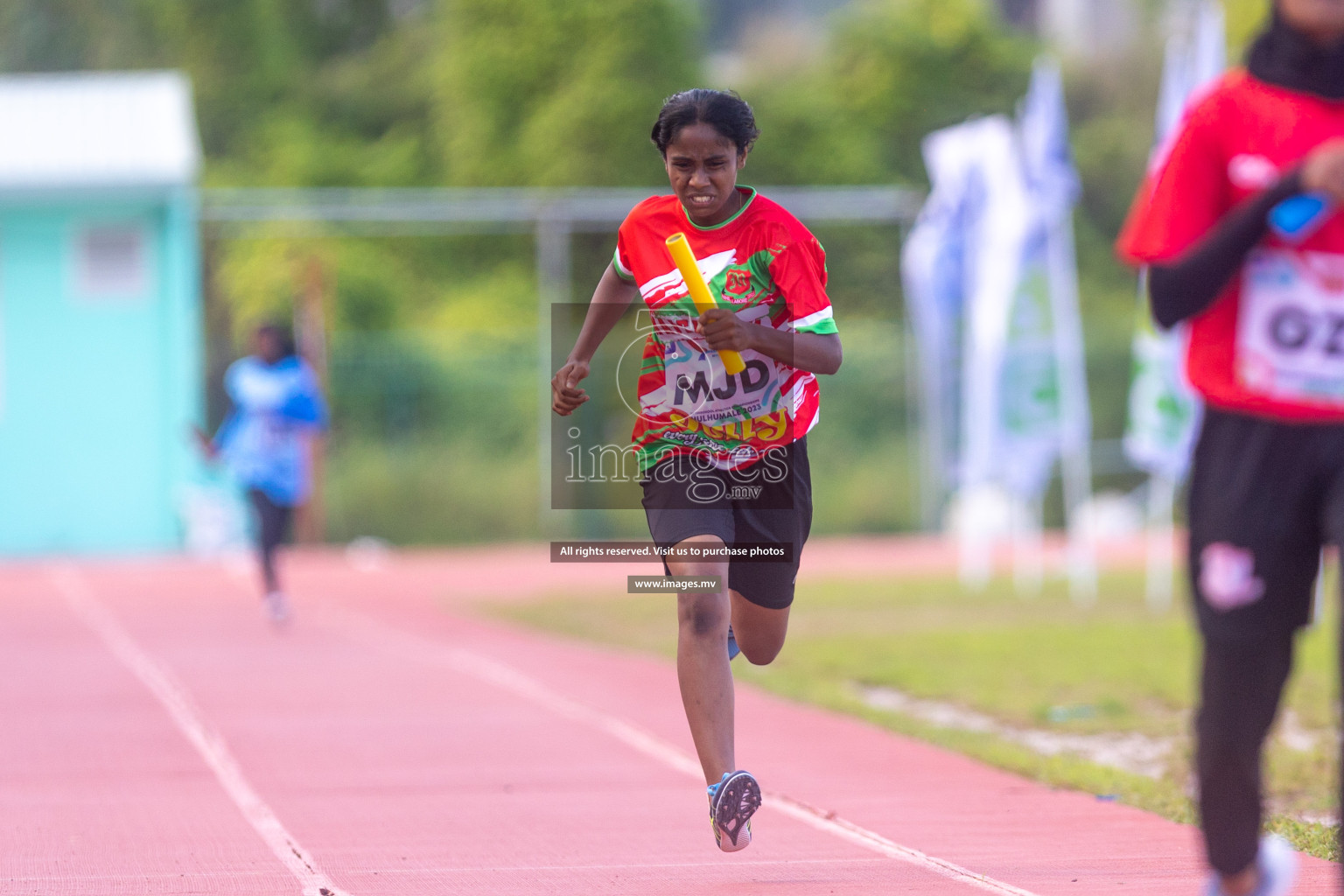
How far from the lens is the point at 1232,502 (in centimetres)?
362

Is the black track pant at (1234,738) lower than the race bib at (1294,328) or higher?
lower

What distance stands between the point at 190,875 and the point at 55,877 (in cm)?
36

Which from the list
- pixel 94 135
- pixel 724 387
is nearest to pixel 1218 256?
pixel 724 387

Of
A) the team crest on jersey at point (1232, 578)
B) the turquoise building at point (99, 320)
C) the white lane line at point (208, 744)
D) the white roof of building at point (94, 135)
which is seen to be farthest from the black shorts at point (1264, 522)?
the white roof of building at point (94, 135)

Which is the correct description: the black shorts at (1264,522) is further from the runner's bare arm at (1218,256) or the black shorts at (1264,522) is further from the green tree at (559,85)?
the green tree at (559,85)

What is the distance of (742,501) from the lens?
17.5ft

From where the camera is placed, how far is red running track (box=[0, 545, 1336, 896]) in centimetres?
533

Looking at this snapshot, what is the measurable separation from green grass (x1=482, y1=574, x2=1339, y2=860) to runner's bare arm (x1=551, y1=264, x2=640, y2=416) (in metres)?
2.55

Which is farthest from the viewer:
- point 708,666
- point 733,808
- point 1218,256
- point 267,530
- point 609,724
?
point 267,530

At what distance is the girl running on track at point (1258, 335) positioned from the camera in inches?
141

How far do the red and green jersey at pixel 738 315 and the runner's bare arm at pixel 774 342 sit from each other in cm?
6

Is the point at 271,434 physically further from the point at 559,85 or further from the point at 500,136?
the point at 559,85

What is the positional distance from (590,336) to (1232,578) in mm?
2332

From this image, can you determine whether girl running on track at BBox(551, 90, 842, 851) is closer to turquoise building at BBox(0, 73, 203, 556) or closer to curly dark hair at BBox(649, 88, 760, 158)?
curly dark hair at BBox(649, 88, 760, 158)
